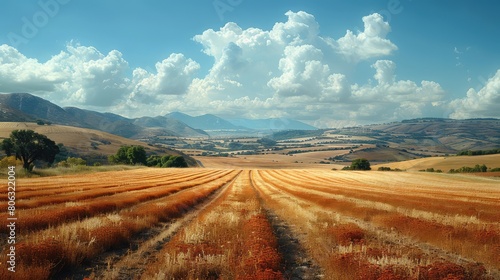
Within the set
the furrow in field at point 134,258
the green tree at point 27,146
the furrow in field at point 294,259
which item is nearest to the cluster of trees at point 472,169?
the furrow in field at point 294,259

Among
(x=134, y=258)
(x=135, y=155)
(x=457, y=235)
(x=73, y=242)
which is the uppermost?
(x=135, y=155)

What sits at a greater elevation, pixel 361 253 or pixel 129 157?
pixel 361 253

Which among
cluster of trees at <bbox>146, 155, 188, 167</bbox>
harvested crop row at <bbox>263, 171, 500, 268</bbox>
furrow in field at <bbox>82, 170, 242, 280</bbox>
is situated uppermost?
harvested crop row at <bbox>263, 171, 500, 268</bbox>

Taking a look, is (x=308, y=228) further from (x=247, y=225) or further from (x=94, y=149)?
(x=94, y=149)

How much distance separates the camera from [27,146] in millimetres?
84062

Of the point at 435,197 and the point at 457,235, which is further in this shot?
the point at 435,197

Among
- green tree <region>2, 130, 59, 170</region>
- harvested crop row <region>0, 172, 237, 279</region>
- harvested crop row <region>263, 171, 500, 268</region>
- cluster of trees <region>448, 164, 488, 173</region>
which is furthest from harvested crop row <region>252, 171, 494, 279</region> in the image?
cluster of trees <region>448, 164, 488, 173</region>

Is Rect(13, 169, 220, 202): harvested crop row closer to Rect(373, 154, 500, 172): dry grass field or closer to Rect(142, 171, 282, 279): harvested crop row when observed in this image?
Rect(142, 171, 282, 279): harvested crop row

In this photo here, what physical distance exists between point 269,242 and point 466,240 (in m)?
7.88

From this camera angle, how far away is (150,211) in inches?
729

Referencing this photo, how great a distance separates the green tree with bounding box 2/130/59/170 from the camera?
272ft

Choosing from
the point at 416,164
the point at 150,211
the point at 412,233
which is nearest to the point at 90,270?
the point at 150,211

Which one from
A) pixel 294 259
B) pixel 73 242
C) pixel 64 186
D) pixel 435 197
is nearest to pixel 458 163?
pixel 435 197

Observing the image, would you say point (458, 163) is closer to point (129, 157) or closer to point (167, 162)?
point (167, 162)
